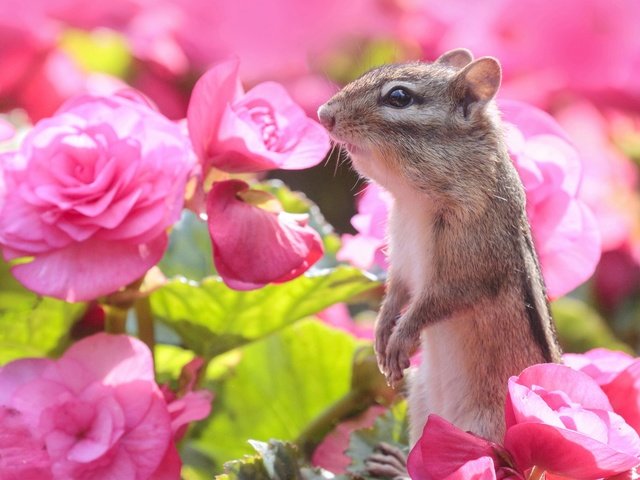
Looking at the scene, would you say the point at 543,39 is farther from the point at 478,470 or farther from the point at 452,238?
the point at 478,470

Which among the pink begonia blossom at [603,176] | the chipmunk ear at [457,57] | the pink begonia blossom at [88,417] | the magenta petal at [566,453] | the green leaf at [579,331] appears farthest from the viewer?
the pink begonia blossom at [603,176]

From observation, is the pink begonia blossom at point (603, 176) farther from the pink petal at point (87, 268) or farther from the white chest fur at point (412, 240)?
the pink petal at point (87, 268)

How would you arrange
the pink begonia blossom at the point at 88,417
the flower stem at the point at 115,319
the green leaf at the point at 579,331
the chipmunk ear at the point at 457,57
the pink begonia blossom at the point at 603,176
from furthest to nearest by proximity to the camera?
1. the pink begonia blossom at the point at 603,176
2. the green leaf at the point at 579,331
3. the chipmunk ear at the point at 457,57
4. the flower stem at the point at 115,319
5. the pink begonia blossom at the point at 88,417

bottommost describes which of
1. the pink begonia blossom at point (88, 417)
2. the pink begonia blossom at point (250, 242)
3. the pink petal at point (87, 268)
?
the pink begonia blossom at point (88, 417)

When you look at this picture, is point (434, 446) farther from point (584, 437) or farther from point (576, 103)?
point (576, 103)

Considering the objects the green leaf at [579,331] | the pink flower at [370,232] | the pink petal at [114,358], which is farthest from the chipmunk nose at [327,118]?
the green leaf at [579,331]

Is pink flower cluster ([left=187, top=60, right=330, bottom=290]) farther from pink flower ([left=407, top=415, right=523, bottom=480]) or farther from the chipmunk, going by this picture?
pink flower ([left=407, top=415, right=523, bottom=480])

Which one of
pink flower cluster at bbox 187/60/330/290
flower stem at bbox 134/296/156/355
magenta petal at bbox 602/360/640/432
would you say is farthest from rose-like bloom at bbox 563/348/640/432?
flower stem at bbox 134/296/156/355
